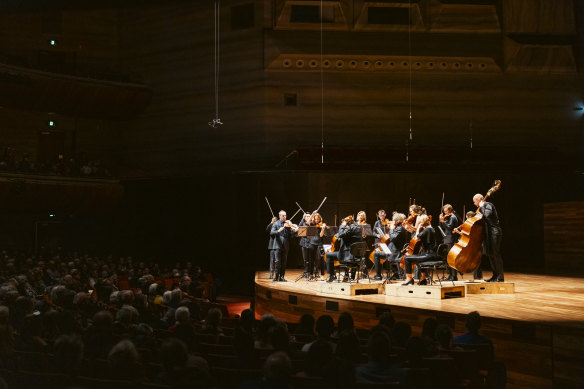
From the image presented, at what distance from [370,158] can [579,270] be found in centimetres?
569

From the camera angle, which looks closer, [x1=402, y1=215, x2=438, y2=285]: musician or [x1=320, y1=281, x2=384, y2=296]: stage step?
[x1=402, y1=215, x2=438, y2=285]: musician

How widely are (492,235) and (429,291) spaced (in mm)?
1414

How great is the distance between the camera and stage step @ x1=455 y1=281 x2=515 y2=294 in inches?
388

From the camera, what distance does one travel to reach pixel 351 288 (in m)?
9.80

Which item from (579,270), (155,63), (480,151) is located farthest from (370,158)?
(155,63)

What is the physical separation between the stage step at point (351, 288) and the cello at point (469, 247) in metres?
1.21

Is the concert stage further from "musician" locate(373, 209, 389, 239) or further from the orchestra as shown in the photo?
"musician" locate(373, 209, 389, 239)

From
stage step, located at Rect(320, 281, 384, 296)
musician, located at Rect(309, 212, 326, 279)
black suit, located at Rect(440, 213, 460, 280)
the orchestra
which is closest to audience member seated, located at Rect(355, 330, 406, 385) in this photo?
the orchestra

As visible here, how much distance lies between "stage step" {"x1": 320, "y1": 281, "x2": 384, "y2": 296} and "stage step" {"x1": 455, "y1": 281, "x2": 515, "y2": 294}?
133cm

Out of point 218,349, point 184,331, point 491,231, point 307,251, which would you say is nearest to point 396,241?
point 491,231

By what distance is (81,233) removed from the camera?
21406 millimetres

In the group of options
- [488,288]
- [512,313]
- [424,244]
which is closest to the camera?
[512,313]

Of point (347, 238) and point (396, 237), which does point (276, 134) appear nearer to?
point (347, 238)

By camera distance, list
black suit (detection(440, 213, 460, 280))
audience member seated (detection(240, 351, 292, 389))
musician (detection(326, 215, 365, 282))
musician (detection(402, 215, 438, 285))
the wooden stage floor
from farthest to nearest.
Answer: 1. musician (detection(326, 215, 365, 282))
2. black suit (detection(440, 213, 460, 280))
3. musician (detection(402, 215, 438, 285))
4. the wooden stage floor
5. audience member seated (detection(240, 351, 292, 389))
